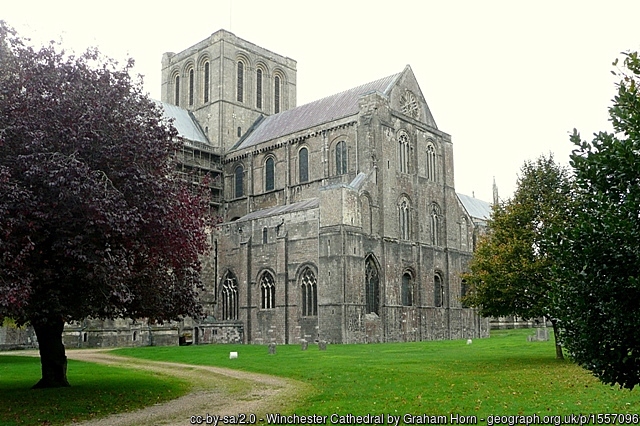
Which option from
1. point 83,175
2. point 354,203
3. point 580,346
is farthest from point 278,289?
point 580,346

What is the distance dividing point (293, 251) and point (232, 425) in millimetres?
35160

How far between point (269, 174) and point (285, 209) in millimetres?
7239

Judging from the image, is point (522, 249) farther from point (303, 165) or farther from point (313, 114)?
point (313, 114)

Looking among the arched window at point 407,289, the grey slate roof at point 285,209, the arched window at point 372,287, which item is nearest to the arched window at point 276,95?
the grey slate roof at point 285,209

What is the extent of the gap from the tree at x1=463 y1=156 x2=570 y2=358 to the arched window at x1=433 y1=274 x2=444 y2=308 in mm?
25625

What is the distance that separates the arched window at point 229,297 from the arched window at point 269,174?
371 inches

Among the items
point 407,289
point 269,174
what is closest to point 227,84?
point 269,174

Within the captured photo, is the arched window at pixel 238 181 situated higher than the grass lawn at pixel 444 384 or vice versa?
the arched window at pixel 238 181

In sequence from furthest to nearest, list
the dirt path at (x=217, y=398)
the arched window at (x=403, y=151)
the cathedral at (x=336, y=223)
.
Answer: the arched window at (x=403, y=151) < the cathedral at (x=336, y=223) < the dirt path at (x=217, y=398)

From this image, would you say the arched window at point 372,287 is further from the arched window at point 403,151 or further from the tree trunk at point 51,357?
the tree trunk at point 51,357

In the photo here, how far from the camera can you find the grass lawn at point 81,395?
1625 centimetres

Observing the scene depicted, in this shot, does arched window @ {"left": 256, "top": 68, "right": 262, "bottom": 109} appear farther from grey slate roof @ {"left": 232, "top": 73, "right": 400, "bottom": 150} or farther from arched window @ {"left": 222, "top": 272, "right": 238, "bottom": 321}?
arched window @ {"left": 222, "top": 272, "right": 238, "bottom": 321}

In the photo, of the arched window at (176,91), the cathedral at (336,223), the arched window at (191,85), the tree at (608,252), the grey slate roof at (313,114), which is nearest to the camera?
the tree at (608,252)

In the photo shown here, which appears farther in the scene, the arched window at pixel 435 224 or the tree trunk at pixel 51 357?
the arched window at pixel 435 224
